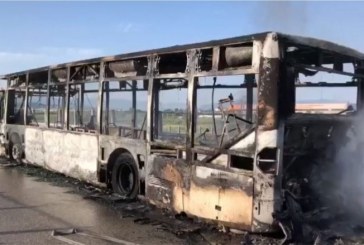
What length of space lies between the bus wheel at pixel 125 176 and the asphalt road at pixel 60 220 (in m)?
0.60

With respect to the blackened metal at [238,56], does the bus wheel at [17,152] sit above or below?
below

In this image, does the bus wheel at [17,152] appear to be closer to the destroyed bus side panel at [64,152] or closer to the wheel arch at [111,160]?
the destroyed bus side panel at [64,152]

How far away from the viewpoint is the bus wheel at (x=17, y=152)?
46.2ft

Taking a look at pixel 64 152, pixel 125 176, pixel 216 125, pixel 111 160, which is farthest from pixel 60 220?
pixel 64 152

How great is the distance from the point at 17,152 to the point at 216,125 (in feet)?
29.3

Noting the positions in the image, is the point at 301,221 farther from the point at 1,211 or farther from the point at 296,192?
the point at 1,211

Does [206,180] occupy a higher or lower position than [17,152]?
higher

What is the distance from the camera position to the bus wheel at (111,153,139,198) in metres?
8.81

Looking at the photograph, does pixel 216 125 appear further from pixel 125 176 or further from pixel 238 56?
pixel 125 176

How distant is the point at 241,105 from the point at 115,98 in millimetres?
3104

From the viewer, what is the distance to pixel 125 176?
30.6 feet

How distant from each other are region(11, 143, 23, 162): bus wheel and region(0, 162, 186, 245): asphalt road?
382cm

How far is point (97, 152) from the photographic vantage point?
32.4ft

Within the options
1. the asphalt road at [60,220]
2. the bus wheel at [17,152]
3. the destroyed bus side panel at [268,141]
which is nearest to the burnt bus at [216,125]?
the destroyed bus side panel at [268,141]
